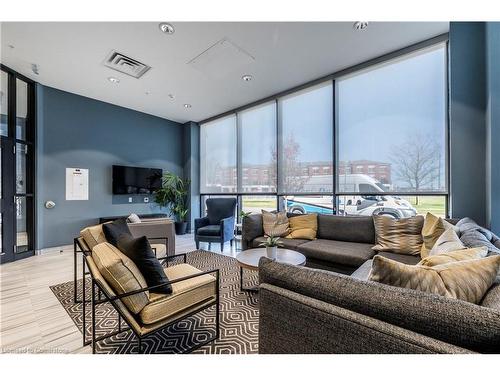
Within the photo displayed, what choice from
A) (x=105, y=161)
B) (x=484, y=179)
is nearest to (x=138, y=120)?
(x=105, y=161)

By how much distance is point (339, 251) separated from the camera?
8.97 feet

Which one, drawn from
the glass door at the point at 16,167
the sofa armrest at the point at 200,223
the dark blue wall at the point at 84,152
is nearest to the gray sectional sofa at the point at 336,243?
the sofa armrest at the point at 200,223

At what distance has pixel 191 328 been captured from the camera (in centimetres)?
197

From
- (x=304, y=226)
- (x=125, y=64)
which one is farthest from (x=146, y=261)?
(x=125, y=64)

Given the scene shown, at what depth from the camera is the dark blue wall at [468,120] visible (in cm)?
256

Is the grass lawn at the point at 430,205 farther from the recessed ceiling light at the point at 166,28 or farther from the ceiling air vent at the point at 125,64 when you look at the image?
the ceiling air vent at the point at 125,64

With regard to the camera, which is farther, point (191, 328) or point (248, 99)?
point (248, 99)

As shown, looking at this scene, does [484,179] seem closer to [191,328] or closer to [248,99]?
[191,328]

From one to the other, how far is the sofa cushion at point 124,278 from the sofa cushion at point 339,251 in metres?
2.05

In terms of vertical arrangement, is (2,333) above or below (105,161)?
below

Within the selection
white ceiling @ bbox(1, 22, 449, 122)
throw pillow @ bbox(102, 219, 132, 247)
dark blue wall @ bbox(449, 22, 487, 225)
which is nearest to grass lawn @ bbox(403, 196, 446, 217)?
dark blue wall @ bbox(449, 22, 487, 225)

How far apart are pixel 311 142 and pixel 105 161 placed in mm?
4554

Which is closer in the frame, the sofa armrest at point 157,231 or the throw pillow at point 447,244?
the throw pillow at point 447,244
